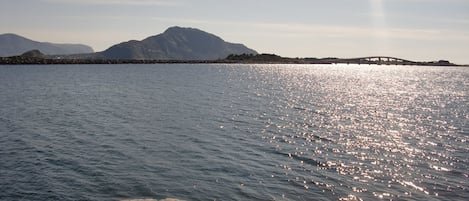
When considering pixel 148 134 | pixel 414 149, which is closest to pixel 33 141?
pixel 148 134

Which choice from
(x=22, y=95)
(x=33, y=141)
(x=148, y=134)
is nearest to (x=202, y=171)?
(x=148, y=134)

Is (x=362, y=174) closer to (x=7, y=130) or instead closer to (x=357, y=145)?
(x=357, y=145)

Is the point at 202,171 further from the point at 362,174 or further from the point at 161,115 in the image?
the point at 161,115

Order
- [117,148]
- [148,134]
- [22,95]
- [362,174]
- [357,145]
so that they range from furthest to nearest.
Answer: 1. [22,95]
2. [148,134]
3. [357,145]
4. [117,148]
5. [362,174]

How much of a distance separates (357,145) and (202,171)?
18.7m

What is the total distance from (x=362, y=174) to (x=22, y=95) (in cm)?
7782

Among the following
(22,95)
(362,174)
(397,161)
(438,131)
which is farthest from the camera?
(22,95)

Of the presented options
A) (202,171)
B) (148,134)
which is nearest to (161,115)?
(148,134)

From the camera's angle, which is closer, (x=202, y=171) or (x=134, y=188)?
(x=134, y=188)

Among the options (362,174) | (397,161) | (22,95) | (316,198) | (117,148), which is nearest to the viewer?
(316,198)

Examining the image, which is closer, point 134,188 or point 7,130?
point 134,188

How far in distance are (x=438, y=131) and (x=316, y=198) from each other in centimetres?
3234

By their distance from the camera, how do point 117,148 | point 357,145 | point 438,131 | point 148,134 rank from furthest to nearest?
point 438,131
point 148,134
point 357,145
point 117,148

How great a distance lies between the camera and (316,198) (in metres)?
25.9
